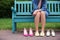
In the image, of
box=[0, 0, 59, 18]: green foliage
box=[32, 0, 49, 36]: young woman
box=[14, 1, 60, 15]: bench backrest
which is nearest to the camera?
box=[32, 0, 49, 36]: young woman

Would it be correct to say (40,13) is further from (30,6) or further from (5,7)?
(5,7)

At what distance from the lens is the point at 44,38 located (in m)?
6.15

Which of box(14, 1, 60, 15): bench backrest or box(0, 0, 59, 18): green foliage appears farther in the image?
box(0, 0, 59, 18): green foliage

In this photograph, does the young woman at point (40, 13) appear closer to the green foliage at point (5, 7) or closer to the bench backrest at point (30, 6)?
the bench backrest at point (30, 6)

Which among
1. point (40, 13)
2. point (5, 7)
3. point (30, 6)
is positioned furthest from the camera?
point (5, 7)

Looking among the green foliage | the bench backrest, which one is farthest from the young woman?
the green foliage

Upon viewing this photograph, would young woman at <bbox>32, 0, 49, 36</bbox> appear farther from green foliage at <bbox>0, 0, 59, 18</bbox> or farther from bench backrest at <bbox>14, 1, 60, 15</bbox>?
green foliage at <bbox>0, 0, 59, 18</bbox>

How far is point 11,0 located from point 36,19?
6136mm

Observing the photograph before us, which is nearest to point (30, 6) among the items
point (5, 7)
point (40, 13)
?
point (40, 13)

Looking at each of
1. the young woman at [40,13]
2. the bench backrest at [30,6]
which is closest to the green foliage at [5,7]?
the bench backrest at [30,6]

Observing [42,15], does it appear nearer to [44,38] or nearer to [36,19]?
[36,19]

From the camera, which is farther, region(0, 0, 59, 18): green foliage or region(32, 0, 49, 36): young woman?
region(0, 0, 59, 18): green foliage

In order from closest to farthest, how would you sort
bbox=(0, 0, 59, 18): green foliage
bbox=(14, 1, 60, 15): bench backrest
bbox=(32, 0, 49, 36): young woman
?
bbox=(32, 0, 49, 36): young woman, bbox=(14, 1, 60, 15): bench backrest, bbox=(0, 0, 59, 18): green foliage

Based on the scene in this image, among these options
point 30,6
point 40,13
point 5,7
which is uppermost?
point 30,6
